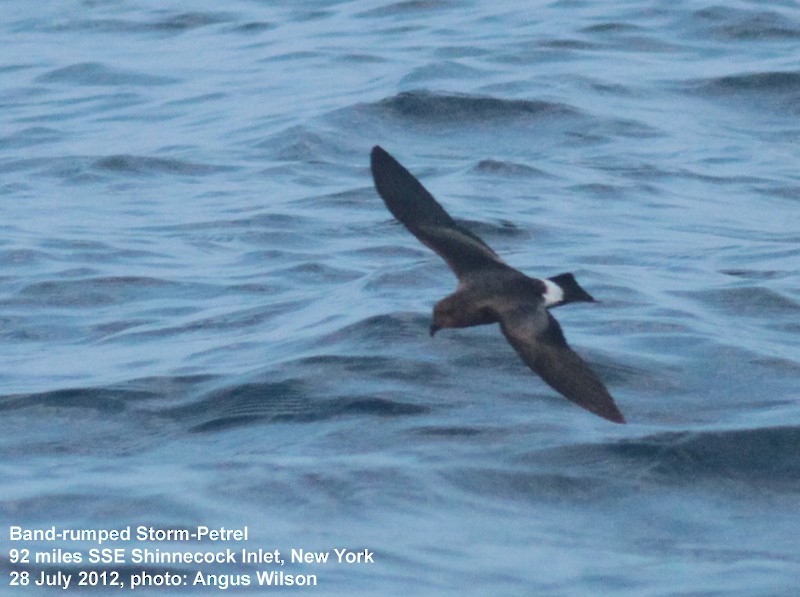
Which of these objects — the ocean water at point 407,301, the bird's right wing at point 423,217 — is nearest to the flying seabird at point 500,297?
the bird's right wing at point 423,217

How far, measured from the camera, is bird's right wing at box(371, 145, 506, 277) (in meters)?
6.84

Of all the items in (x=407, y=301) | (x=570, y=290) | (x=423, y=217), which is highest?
(x=423, y=217)

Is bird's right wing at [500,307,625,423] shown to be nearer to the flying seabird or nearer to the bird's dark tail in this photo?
the flying seabird

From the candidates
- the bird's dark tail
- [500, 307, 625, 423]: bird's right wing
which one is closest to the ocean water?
[500, 307, 625, 423]: bird's right wing

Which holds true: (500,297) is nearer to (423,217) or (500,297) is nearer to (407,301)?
(423,217)

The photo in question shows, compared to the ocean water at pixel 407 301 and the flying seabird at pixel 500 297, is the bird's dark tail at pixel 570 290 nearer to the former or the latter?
the flying seabird at pixel 500 297

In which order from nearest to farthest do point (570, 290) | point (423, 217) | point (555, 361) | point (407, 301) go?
1. point (555, 361)
2. point (570, 290)
3. point (423, 217)
4. point (407, 301)

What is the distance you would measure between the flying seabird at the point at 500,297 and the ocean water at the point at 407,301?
0.60 meters

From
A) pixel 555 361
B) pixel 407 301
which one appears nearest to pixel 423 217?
pixel 407 301

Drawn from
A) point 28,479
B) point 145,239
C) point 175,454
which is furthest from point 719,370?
point 145,239

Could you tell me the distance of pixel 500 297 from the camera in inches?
247

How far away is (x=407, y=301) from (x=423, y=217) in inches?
55.2

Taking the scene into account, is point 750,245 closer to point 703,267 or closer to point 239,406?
point 703,267

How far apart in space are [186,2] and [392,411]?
39.8 feet
